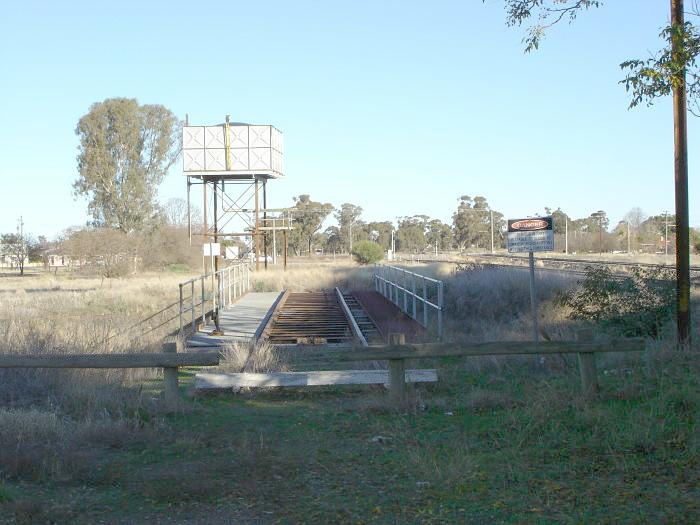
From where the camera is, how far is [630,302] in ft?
43.4

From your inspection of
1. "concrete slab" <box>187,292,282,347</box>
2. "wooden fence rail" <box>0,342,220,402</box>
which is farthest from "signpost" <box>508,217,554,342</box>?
A: "concrete slab" <box>187,292,282,347</box>

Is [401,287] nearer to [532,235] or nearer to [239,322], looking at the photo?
[239,322]

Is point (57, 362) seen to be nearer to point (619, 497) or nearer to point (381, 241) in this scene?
point (619, 497)

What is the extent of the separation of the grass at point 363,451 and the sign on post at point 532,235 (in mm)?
2394

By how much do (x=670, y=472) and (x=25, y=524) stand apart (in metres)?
4.37

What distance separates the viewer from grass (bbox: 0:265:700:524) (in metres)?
5.21

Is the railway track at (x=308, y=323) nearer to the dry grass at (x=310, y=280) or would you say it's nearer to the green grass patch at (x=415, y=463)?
the dry grass at (x=310, y=280)

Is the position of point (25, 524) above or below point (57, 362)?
below

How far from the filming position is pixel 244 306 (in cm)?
2558

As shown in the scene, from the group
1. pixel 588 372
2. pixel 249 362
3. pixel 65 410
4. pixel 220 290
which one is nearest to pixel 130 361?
pixel 65 410

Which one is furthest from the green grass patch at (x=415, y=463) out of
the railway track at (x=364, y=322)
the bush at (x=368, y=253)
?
the bush at (x=368, y=253)

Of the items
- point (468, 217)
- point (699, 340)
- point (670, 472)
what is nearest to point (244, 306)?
point (699, 340)

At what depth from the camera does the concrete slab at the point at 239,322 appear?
16773 mm

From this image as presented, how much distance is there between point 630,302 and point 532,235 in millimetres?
2485
